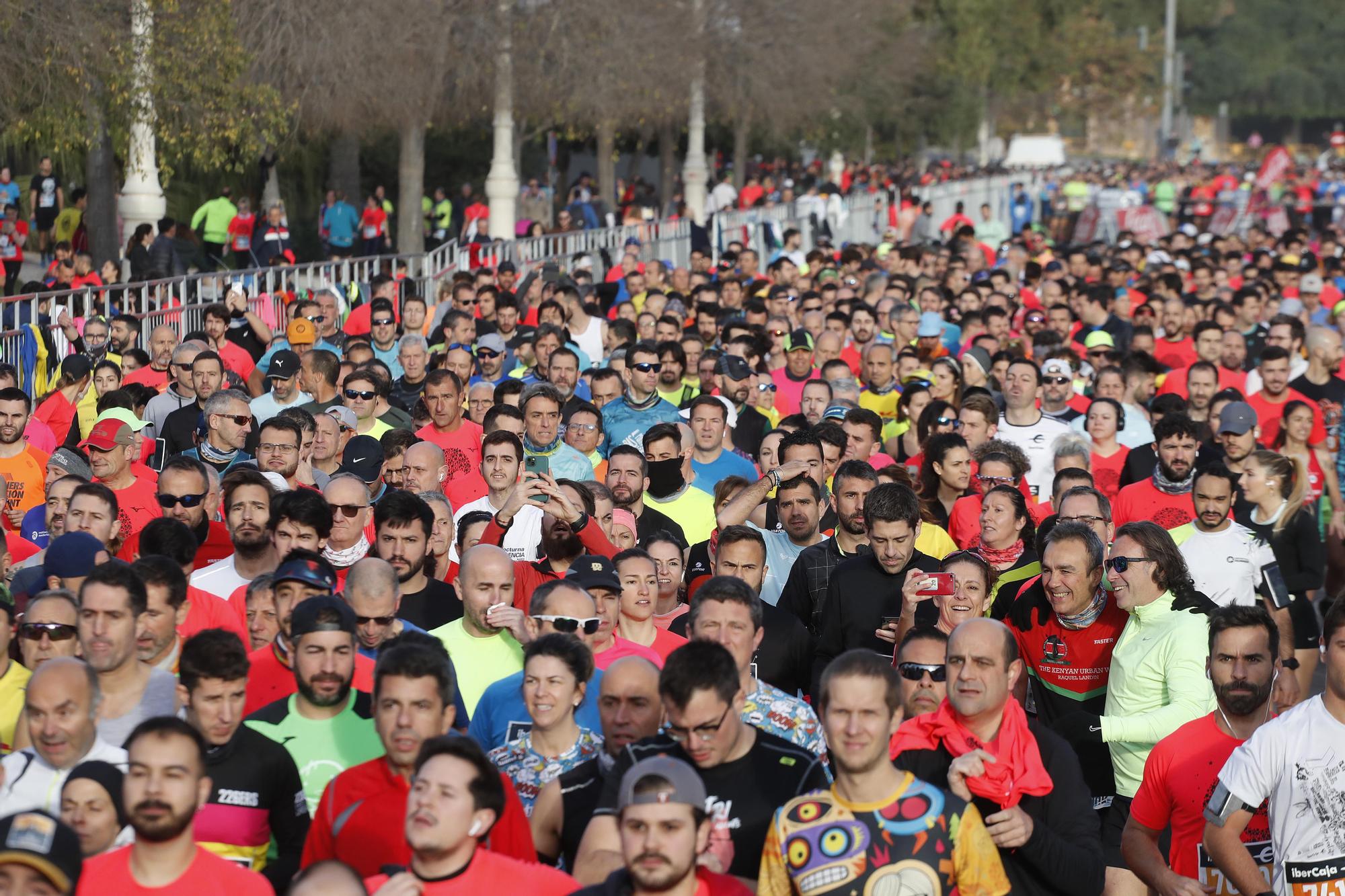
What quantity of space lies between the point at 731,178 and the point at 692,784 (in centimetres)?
4494

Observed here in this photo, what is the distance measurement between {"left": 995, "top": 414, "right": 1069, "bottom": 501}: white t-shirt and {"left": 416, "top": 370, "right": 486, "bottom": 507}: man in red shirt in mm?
3010

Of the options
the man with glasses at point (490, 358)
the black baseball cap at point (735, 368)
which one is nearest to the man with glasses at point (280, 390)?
the man with glasses at point (490, 358)

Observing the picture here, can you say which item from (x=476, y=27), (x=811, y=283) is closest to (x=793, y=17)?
(x=476, y=27)

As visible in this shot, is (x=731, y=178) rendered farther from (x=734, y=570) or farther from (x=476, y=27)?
(x=734, y=570)

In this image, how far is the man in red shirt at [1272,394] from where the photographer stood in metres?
13.0

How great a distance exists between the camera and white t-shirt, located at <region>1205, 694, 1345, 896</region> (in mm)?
5496

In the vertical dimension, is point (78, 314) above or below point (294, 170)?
below

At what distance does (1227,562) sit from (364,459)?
4.23 m

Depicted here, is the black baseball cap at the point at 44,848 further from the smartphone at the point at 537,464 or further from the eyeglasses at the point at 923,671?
the smartphone at the point at 537,464

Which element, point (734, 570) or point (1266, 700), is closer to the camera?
point (1266, 700)

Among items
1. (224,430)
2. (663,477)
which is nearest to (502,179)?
(224,430)

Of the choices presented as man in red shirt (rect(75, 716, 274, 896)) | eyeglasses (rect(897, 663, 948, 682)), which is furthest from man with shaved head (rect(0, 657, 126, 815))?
eyeglasses (rect(897, 663, 948, 682))

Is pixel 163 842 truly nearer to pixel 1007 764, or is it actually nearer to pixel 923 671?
pixel 1007 764

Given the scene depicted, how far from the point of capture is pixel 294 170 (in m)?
36.5
